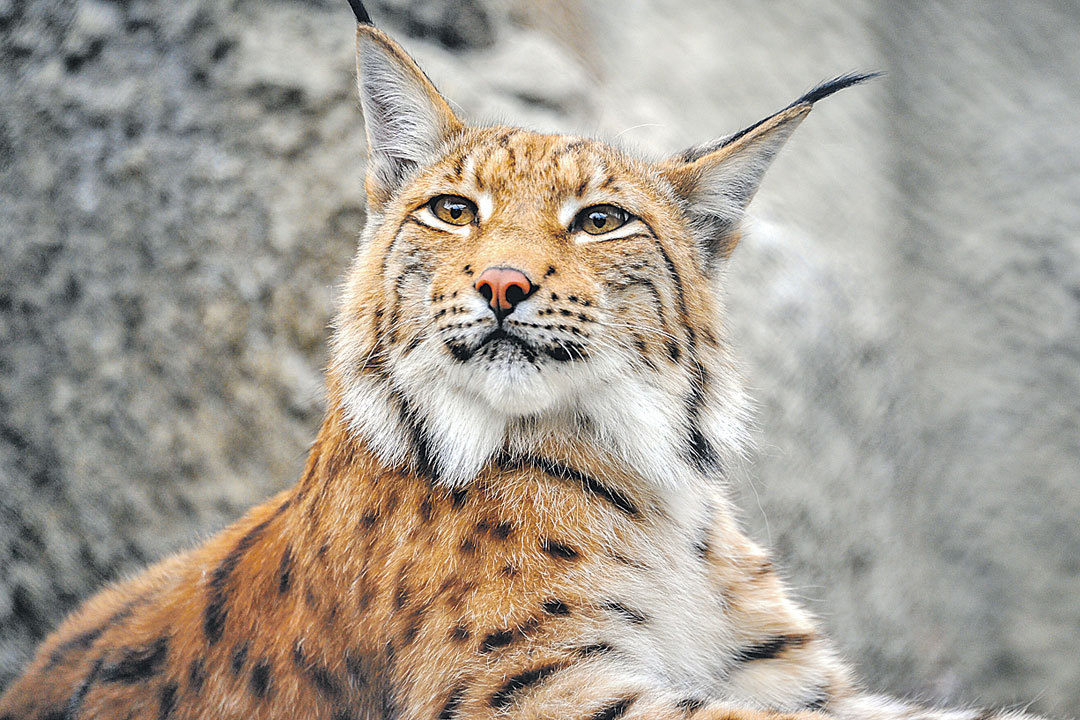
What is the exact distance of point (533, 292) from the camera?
2.47m

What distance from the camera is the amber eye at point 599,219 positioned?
2.83 metres

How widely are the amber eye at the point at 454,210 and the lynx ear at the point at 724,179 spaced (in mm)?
705

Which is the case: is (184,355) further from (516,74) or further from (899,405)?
(899,405)

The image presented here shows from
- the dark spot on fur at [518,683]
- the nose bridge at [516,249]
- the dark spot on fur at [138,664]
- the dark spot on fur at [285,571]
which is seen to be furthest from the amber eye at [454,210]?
the dark spot on fur at [138,664]

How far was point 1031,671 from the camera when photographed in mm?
5840

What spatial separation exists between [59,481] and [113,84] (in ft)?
6.10

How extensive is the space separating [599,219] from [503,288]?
21.9 inches

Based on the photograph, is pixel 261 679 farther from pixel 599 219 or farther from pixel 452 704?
pixel 599 219

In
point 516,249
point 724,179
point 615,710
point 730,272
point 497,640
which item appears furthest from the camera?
point 730,272

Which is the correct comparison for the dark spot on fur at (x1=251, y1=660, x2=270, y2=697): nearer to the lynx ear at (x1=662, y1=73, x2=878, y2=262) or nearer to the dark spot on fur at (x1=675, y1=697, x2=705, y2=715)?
the dark spot on fur at (x1=675, y1=697, x2=705, y2=715)

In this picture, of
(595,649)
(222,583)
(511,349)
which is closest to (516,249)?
(511,349)

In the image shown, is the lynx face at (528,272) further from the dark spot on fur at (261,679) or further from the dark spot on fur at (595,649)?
the dark spot on fur at (261,679)

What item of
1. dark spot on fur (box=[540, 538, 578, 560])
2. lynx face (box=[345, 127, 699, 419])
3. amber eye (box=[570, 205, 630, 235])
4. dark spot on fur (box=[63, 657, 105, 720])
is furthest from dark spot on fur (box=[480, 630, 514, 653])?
dark spot on fur (box=[63, 657, 105, 720])

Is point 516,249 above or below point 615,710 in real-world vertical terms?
above
